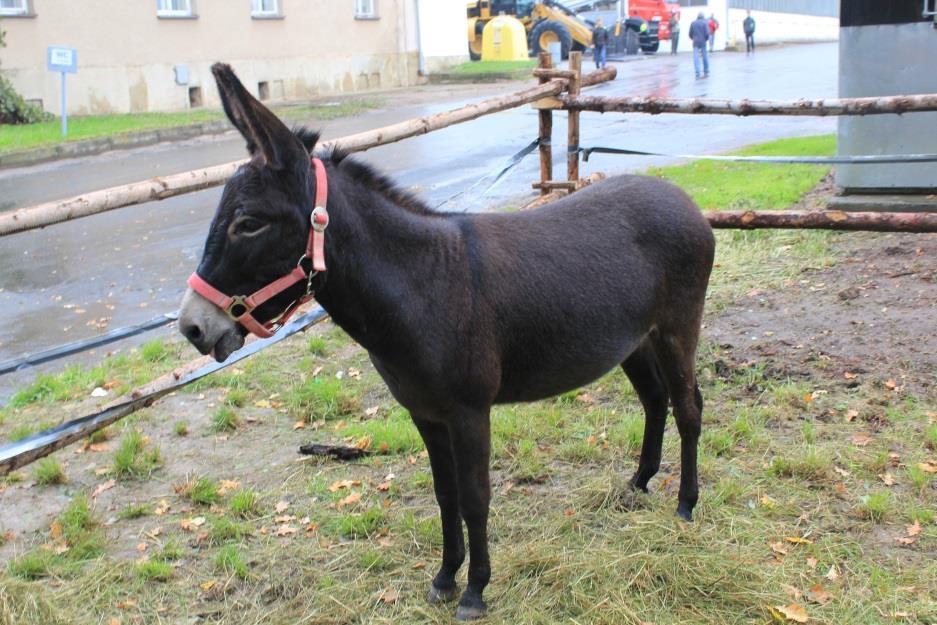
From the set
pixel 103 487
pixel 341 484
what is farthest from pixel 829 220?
pixel 103 487

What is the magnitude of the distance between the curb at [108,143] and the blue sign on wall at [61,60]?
5.93ft

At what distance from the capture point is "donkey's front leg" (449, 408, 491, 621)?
11.5 feet

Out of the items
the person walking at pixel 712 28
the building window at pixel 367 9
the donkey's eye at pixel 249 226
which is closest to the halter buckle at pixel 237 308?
the donkey's eye at pixel 249 226

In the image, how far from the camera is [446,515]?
391 centimetres

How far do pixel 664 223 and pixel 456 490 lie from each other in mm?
1468

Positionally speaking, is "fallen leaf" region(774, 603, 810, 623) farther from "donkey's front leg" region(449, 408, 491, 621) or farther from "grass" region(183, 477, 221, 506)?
"grass" region(183, 477, 221, 506)

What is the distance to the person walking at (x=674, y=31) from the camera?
41.5 metres

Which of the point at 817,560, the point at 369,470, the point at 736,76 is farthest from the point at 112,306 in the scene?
the point at 736,76

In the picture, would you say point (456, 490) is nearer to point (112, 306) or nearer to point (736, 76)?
point (112, 306)

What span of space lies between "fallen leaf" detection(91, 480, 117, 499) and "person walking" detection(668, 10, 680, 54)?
1575 inches

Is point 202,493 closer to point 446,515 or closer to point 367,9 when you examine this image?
point 446,515

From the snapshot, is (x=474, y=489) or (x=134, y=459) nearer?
(x=474, y=489)

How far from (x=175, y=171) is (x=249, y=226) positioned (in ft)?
39.5

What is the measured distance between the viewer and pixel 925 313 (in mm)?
6484
